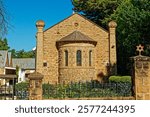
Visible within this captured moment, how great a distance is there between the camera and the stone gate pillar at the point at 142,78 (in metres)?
11.7

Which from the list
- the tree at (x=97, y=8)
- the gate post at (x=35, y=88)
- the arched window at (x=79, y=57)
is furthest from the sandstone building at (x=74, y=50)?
the gate post at (x=35, y=88)

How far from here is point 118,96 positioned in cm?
1236

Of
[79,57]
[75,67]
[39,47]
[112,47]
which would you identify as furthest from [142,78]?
[39,47]

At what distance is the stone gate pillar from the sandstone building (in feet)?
67.6

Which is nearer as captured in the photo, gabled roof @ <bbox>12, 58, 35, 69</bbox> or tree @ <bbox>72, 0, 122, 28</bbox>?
tree @ <bbox>72, 0, 122, 28</bbox>

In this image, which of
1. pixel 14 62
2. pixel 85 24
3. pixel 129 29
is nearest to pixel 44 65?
pixel 85 24

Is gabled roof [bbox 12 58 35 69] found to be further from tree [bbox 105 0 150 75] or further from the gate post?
the gate post

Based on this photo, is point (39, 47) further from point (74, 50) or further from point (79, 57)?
point (79, 57)

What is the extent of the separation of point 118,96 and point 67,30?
23180 millimetres

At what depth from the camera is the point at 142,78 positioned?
11711 millimetres

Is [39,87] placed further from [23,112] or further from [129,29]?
[129,29]

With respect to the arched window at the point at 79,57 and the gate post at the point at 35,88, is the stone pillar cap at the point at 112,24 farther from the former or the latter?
the gate post at the point at 35,88

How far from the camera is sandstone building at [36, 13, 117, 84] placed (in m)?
32.5

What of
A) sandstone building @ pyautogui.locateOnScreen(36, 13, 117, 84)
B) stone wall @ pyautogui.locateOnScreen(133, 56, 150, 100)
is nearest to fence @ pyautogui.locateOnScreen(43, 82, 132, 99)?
stone wall @ pyautogui.locateOnScreen(133, 56, 150, 100)
